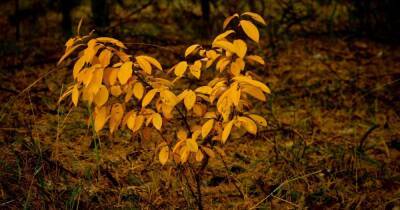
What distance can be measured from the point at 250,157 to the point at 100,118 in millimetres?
1036

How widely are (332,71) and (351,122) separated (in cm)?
78

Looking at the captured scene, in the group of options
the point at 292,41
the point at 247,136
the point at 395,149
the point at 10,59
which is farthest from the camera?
the point at 292,41

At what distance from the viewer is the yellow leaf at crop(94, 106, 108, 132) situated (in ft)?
4.42

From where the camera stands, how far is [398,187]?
1899mm

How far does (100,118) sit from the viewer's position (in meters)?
1.36

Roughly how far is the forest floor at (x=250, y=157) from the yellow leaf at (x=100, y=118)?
0.17 meters

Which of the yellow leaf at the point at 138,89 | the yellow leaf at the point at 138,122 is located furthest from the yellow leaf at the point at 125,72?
the yellow leaf at the point at 138,122

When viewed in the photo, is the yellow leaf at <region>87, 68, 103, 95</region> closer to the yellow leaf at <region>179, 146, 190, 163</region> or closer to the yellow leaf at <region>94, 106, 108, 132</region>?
the yellow leaf at <region>94, 106, 108, 132</region>

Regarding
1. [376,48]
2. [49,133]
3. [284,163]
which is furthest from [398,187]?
[376,48]

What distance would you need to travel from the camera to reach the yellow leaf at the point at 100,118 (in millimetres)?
1346

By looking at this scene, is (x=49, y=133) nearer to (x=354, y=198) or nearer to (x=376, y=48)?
(x=354, y=198)

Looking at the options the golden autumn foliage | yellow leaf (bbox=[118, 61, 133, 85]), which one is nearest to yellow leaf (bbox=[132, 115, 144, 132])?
the golden autumn foliage

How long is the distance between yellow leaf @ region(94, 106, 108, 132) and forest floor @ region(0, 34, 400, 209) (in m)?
0.17

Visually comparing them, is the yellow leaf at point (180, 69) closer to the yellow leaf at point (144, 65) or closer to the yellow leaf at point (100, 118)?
Answer: the yellow leaf at point (144, 65)
